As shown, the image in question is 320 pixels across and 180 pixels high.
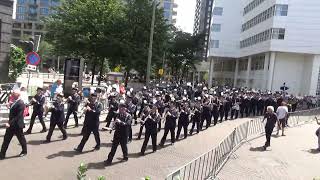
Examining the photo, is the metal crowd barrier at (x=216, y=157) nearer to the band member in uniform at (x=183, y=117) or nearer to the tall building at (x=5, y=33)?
the band member in uniform at (x=183, y=117)

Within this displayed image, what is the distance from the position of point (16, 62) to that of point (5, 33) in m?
5.98

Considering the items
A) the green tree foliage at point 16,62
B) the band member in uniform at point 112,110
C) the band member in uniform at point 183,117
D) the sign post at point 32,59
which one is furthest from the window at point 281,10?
the sign post at point 32,59

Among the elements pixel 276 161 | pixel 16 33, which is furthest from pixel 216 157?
pixel 16 33

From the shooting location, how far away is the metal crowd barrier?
341 inches

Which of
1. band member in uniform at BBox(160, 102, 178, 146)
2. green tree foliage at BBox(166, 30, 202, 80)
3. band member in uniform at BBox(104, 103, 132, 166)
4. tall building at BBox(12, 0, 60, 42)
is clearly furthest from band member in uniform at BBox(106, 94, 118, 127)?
tall building at BBox(12, 0, 60, 42)

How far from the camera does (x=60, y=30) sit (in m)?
35.7

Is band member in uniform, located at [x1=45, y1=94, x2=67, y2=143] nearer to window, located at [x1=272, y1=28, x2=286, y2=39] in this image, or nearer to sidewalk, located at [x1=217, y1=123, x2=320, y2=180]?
sidewalk, located at [x1=217, y1=123, x2=320, y2=180]

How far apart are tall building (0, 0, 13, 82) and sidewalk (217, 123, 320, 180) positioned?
13164mm

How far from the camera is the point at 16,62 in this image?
30062 mm

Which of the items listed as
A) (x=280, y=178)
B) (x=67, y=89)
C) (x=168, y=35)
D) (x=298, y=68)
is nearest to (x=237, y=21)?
(x=298, y=68)

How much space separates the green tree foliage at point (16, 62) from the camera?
29188 mm

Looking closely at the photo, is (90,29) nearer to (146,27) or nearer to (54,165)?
(146,27)

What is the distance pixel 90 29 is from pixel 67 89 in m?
11.5

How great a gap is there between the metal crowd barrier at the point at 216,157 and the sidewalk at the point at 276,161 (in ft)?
0.93
